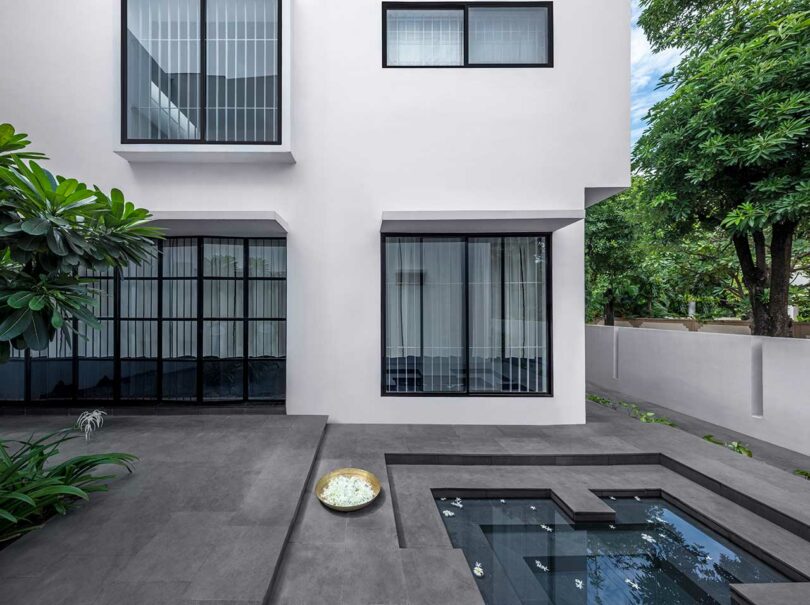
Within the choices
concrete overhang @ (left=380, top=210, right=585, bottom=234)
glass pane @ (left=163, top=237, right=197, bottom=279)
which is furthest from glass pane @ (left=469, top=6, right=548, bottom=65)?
glass pane @ (left=163, top=237, right=197, bottom=279)

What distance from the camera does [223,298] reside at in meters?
6.20

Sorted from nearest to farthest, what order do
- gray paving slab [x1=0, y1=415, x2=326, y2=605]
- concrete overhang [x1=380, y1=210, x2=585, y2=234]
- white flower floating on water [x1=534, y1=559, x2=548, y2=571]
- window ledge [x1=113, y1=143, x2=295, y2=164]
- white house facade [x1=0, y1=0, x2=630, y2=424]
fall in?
gray paving slab [x1=0, y1=415, x2=326, y2=605]
white flower floating on water [x1=534, y1=559, x2=548, y2=571]
concrete overhang [x1=380, y1=210, x2=585, y2=234]
window ledge [x1=113, y1=143, x2=295, y2=164]
white house facade [x1=0, y1=0, x2=630, y2=424]

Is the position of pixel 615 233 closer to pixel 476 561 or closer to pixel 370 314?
pixel 370 314

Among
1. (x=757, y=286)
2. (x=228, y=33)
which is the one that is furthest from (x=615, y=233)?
(x=228, y=33)

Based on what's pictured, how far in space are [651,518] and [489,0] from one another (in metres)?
7.38

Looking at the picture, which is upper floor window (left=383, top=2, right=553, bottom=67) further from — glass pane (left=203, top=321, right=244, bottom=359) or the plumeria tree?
glass pane (left=203, top=321, right=244, bottom=359)

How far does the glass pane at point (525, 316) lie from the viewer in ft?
20.1

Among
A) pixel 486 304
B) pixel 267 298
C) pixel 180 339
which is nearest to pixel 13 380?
pixel 180 339

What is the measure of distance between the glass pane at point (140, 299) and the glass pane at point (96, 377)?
874 mm

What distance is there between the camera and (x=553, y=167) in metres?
5.96

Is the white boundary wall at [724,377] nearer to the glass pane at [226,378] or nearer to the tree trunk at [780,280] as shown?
the tree trunk at [780,280]

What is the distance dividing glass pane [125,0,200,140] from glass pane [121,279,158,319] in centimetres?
225

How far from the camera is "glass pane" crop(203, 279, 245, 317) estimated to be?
618 centimetres

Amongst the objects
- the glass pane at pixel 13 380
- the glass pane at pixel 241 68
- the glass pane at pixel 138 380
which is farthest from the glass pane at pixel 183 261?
the glass pane at pixel 13 380
